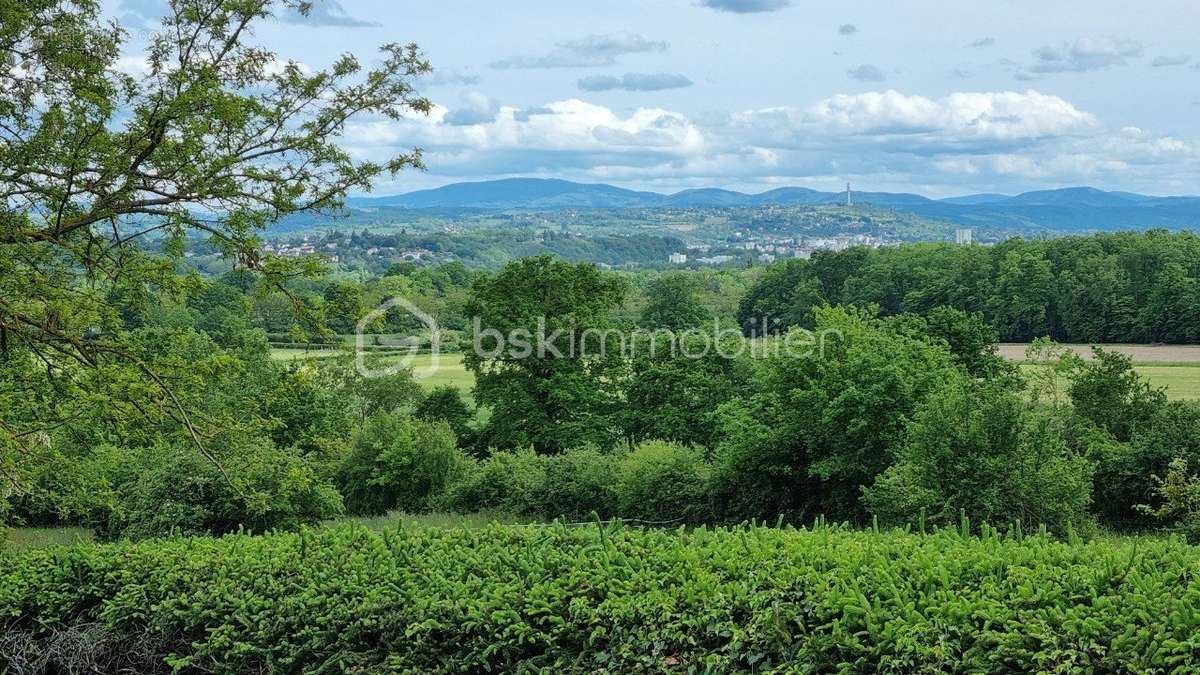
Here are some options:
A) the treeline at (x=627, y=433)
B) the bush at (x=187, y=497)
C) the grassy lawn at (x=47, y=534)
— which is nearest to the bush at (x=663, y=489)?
the treeline at (x=627, y=433)

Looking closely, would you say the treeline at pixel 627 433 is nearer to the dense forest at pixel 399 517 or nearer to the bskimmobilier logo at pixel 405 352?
the dense forest at pixel 399 517

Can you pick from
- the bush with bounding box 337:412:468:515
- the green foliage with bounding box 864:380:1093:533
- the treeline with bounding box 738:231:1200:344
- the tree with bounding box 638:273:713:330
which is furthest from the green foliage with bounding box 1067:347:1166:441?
the treeline with bounding box 738:231:1200:344

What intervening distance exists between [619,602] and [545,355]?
37019 millimetres

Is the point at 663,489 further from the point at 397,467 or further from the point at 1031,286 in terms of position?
the point at 1031,286

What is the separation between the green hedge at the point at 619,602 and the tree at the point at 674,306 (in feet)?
191

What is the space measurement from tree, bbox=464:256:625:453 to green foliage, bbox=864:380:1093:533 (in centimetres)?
2125

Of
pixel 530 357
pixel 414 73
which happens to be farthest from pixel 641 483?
pixel 414 73

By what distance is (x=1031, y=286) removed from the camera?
86062 mm

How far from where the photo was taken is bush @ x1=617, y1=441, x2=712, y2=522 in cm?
2853

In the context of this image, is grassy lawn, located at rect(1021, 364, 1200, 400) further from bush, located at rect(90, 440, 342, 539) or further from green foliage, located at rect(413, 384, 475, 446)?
bush, located at rect(90, 440, 342, 539)

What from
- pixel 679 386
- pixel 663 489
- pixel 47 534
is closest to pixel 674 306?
pixel 679 386

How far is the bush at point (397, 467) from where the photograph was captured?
112ft

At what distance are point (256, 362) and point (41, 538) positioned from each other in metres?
18.0

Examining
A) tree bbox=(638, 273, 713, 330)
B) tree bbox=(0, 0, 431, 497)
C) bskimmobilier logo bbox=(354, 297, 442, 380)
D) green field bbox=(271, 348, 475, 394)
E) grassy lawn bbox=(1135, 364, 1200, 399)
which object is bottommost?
green field bbox=(271, 348, 475, 394)
